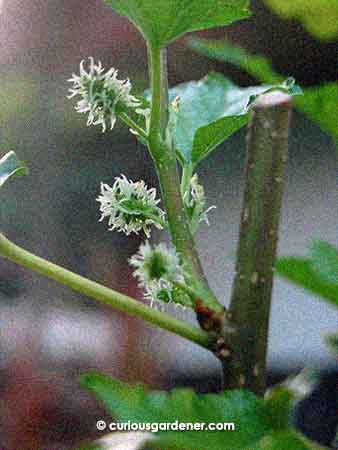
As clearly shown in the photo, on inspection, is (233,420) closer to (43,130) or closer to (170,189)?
(170,189)

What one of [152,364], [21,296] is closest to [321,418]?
[152,364]

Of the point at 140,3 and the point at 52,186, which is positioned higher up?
the point at 52,186

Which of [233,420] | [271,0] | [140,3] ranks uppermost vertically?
[271,0]

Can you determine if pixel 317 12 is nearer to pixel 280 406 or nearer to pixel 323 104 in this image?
pixel 323 104

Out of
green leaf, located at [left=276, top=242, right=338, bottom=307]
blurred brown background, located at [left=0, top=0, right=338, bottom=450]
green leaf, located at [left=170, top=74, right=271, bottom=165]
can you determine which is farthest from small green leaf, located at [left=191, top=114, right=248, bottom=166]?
blurred brown background, located at [left=0, top=0, right=338, bottom=450]

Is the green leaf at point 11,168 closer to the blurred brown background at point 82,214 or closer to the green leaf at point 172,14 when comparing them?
the green leaf at point 172,14

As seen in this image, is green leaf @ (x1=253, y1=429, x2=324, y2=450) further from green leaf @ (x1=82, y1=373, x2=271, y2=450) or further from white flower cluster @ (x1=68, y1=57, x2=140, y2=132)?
white flower cluster @ (x1=68, y1=57, x2=140, y2=132)

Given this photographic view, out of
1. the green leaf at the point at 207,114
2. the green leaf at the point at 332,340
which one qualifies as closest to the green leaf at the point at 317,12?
the green leaf at the point at 207,114

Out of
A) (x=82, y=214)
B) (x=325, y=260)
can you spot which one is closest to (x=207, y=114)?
(x=325, y=260)
